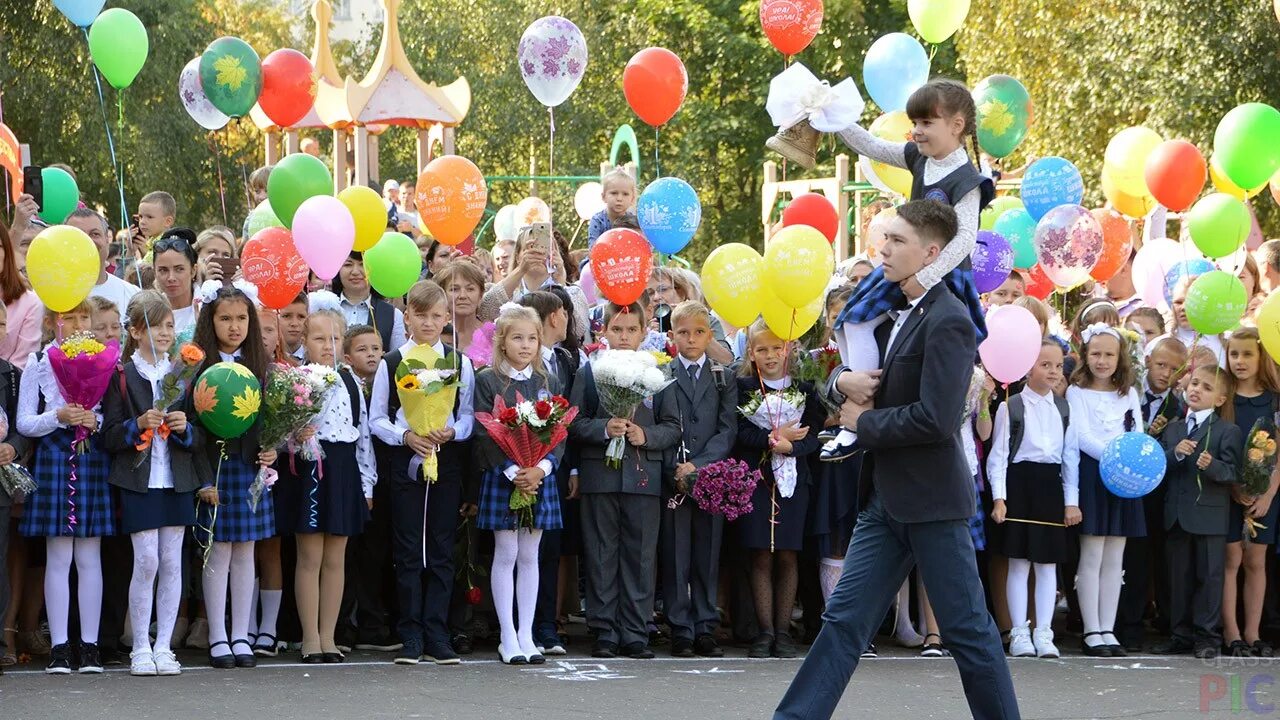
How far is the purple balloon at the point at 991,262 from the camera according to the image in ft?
31.4

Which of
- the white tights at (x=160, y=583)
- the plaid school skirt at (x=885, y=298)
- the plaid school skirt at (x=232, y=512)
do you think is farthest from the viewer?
the plaid school skirt at (x=232, y=512)

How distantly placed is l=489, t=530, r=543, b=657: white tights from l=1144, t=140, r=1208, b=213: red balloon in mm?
4971

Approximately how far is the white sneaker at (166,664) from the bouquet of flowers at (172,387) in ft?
3.00

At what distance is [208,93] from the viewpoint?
1078 centimetres

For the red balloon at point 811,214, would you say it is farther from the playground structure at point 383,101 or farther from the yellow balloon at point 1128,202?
the playground structure at point 383,101

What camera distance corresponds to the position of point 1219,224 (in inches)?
404

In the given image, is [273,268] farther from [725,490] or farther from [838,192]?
[838,192]

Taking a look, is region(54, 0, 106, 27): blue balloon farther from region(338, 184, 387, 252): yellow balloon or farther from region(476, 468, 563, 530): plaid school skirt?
region(476, 468, 563, 530): plaid school skirt

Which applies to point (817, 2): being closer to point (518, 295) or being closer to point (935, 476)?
point (518, 295)

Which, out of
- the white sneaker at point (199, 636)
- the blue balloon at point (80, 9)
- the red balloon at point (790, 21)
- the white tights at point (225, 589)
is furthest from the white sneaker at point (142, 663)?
the red balloon at point (790, 21)

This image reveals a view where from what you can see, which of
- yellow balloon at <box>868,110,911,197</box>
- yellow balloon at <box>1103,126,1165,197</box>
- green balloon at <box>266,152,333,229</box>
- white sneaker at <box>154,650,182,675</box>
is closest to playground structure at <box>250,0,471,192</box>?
green balloon at <box>266,152,333,229</box>

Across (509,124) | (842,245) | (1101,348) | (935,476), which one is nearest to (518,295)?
(1101,348)

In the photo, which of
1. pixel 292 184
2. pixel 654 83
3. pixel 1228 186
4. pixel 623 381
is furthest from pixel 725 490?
pixel 1228 186

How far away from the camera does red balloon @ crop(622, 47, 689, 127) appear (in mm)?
10719
